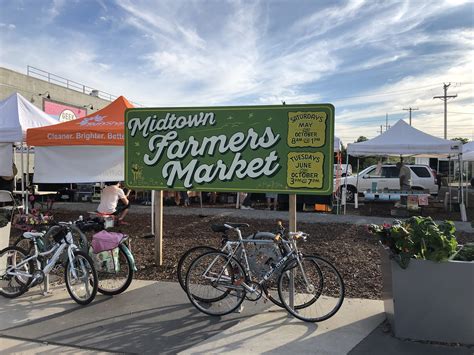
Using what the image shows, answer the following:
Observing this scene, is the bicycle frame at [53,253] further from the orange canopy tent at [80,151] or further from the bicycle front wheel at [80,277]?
the orange canopy tent at [80,151]

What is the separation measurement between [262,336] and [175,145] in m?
2.98

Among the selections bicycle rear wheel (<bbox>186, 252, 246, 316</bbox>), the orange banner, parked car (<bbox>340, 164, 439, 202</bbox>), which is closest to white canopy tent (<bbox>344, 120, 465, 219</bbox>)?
parked car (<bbox>340, 164, 439, 202</bbox>)

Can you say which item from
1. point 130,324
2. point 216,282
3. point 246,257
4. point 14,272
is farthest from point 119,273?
point 246,257

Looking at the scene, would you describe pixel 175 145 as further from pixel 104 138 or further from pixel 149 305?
pixel 104 138

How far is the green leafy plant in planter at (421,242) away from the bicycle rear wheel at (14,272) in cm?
434

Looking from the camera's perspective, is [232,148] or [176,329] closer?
[176,329]

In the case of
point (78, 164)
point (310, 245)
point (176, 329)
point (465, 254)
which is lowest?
point (176, 329)

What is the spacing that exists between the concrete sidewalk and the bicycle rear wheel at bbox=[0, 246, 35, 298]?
151 millimetres

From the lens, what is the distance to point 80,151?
335 inches

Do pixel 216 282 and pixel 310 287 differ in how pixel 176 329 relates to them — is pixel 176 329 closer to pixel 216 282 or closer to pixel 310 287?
pixel 216 282

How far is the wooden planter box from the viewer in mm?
3723

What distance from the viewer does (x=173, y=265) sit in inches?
257

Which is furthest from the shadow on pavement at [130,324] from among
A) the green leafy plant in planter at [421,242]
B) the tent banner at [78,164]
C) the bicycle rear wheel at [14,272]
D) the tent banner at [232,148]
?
the tent banner at [78,164]

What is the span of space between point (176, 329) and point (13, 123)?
25.3ft
